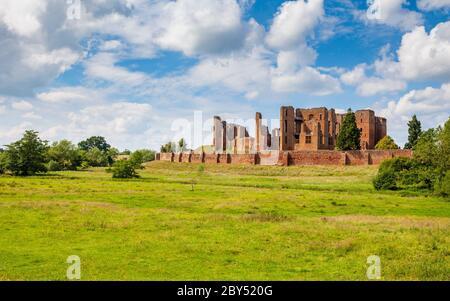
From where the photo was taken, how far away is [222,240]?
21.8m

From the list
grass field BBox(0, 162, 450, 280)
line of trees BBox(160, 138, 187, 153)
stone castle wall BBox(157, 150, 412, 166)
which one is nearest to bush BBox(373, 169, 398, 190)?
grass field BBox(0, 162, 450, 280)

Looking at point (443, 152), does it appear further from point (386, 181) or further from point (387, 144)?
point (387, 144)

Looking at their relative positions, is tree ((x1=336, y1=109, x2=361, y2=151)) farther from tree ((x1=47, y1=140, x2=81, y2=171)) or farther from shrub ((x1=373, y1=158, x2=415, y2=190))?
tree ((x1=47, y1=140, x2=81, y2=171))

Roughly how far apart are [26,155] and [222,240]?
71344 millimetres

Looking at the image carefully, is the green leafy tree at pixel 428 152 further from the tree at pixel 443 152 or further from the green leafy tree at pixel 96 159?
the green leafy tree at pixel 96 159

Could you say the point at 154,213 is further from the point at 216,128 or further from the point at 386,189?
the point at 216,128

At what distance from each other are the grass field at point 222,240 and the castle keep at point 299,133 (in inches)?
2423

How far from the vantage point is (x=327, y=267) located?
17.3 m

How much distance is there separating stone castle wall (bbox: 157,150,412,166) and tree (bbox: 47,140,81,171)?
31.6 m

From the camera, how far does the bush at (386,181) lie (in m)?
55.6

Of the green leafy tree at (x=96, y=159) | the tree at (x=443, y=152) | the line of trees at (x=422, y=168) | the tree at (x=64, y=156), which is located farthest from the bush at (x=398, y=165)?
the green leafy tree at (x=96, y=159)

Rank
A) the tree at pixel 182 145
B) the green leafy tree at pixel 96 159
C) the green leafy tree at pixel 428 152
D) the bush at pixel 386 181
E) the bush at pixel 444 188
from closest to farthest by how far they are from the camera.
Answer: the bush at pixel 444 188 < the bush at pixel 386 181 < the green leafy tree at pixel 428 152 < the green leafy tree at pixel 96 159 < the tree at pixel 182 145
